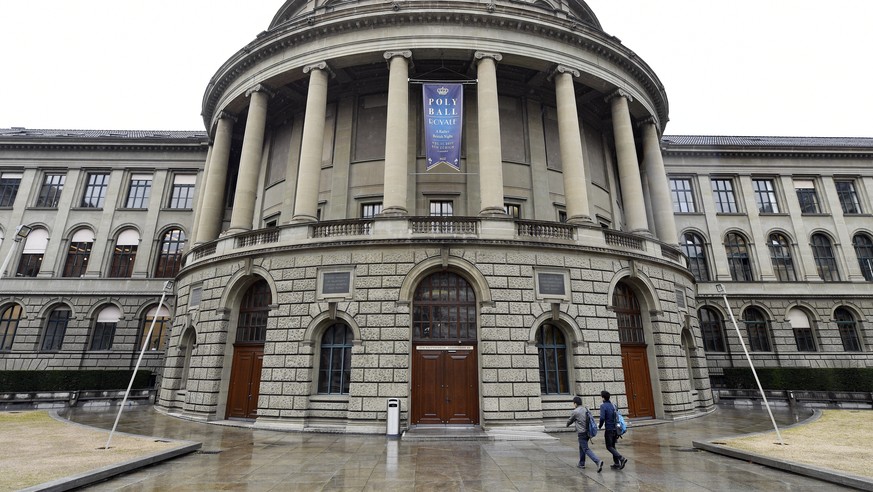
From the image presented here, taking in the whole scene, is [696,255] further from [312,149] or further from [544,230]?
[312,149]

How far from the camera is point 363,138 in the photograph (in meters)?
24.2

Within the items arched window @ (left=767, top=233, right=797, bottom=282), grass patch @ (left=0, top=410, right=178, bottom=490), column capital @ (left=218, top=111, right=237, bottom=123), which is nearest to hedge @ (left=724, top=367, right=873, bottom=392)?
arched window @ (left=767, top=233, right=797, bottom=282)

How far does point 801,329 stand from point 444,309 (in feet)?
107

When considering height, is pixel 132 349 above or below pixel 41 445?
above

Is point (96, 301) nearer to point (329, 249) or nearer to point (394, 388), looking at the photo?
point (329, 249)

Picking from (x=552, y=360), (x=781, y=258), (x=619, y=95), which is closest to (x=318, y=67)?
(x=619, y=95)

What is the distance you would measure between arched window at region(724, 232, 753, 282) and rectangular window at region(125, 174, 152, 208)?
49311 mm

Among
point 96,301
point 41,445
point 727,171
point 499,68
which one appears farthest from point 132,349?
point 727,171

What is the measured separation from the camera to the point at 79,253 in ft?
117

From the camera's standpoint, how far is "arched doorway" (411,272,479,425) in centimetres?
1725

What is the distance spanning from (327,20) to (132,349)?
1084 inches

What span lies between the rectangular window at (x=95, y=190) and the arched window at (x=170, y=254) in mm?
7029

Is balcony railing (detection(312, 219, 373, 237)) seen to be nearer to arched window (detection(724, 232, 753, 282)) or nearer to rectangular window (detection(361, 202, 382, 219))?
rectangular window (detection(361, 202, 382, 219))

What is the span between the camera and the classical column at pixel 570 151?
20.8 meters
